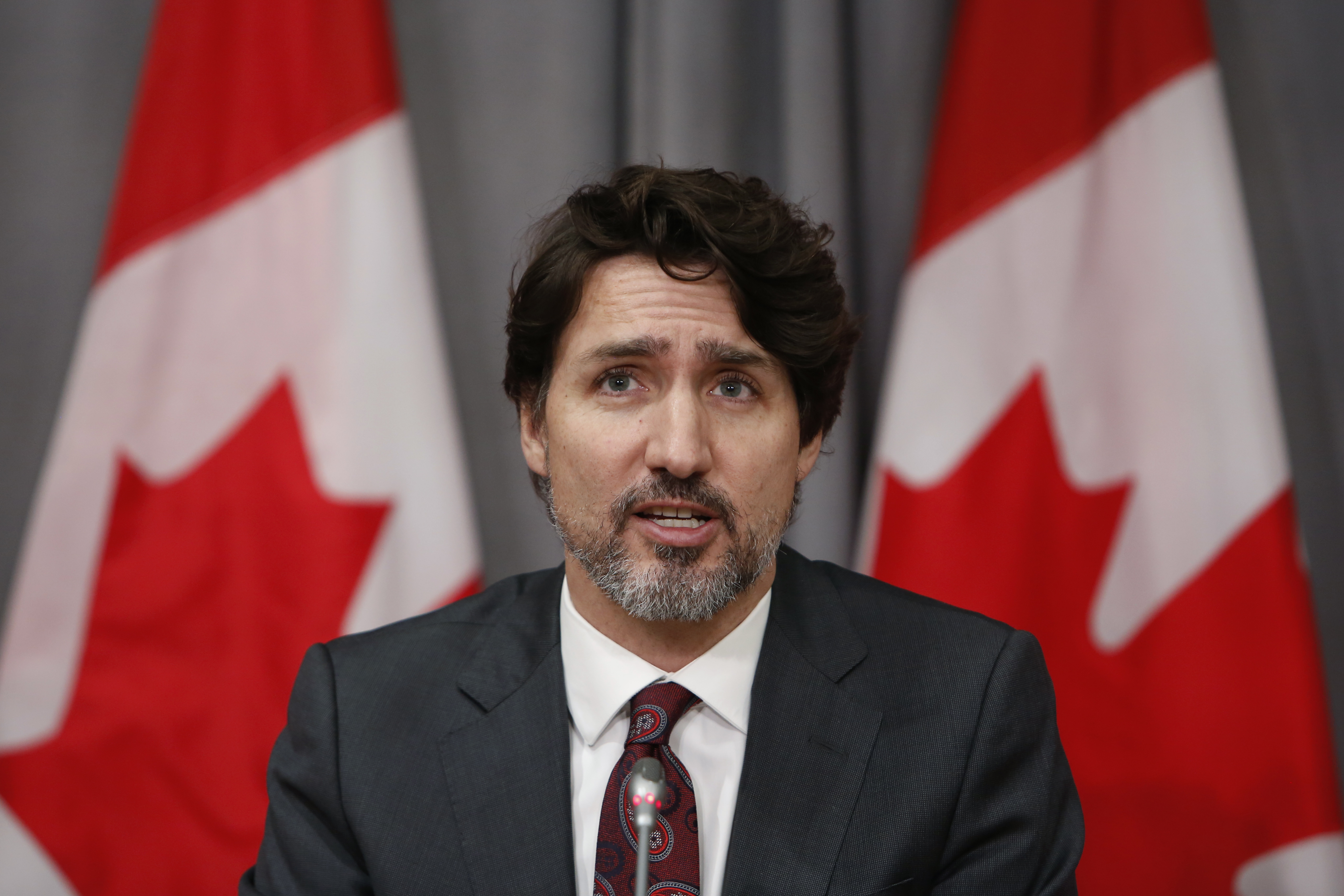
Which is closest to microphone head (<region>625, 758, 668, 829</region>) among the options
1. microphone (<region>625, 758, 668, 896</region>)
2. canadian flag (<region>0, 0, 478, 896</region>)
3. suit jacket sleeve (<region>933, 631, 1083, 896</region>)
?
microphone (<region>625, 758, 668, 896</region>)

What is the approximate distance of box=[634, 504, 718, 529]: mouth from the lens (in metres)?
1.46

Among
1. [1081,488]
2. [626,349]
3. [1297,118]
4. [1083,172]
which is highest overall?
[1297,118]

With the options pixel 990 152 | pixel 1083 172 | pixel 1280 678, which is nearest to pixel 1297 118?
pixel 1083 172

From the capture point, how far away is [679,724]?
150 centimetres

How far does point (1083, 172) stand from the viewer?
85.0 inches

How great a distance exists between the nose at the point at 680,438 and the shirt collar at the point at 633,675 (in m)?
0.29

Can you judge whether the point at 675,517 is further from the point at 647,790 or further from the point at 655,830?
the point at 647,790

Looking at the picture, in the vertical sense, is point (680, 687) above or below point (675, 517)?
below

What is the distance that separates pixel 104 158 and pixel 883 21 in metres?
1.84

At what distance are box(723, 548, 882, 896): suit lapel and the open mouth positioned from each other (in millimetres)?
223

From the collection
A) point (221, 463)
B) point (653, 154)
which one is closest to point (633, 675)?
point (221, 463)

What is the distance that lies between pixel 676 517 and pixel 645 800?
560 millimetres

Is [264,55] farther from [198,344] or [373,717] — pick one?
[373,717]

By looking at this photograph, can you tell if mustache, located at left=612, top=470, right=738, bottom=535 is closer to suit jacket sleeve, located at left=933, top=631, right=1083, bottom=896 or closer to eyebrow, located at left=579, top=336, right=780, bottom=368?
eyebrow, located at left=579, top=336, right=780, bottom=368
